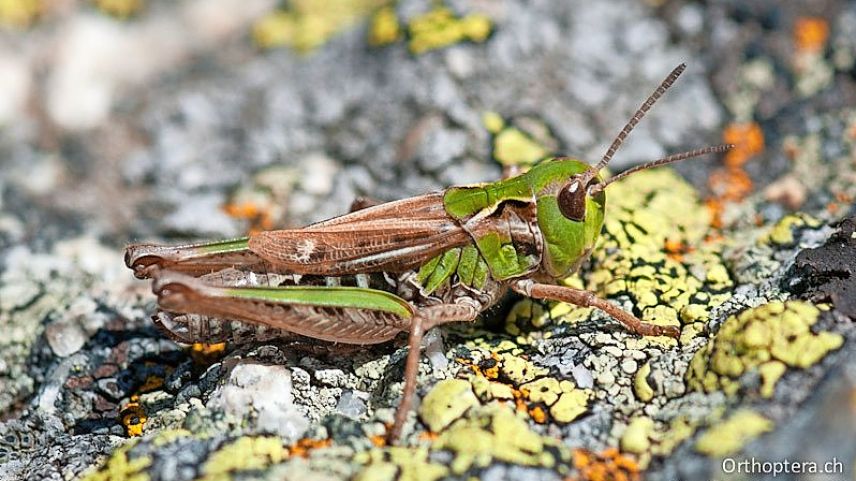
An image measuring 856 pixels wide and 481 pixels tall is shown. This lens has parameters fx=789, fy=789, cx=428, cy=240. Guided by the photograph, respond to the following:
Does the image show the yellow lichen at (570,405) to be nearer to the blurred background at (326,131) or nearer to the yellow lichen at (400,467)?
the blurred background at (326,131)

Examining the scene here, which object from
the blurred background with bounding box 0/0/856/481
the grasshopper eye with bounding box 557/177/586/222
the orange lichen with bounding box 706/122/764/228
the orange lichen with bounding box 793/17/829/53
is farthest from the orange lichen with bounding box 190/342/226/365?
the orange lichen with bounding box 793/17/829/53

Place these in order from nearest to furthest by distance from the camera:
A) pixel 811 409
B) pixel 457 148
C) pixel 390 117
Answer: pixel 811 409 < pixel 457 148 < pixel 390 117

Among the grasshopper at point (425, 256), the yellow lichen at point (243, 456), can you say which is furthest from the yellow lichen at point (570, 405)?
the yellow lichen at point (243, 456)

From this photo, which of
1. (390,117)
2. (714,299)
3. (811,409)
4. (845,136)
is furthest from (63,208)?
(845,136)

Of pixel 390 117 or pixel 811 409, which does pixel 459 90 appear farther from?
pixel 811 409

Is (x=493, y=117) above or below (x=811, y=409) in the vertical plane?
above

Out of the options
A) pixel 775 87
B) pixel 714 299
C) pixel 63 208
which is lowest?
pixel 714 299

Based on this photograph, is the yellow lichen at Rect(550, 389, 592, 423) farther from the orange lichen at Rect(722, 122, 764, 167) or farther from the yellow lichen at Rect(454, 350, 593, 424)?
the orange lichen at Rect(722, 122, 764, 167)
